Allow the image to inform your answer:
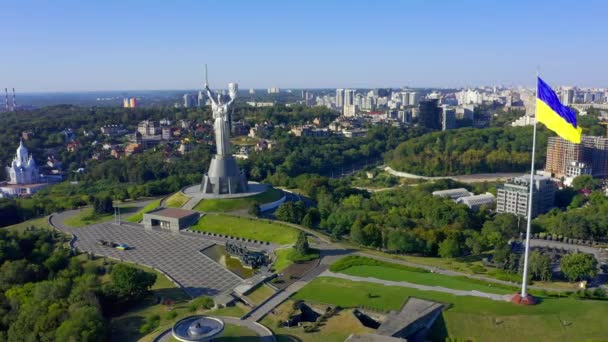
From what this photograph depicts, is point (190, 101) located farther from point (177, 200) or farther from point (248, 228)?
point (248, 228)

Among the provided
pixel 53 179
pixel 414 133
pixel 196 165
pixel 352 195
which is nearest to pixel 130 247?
pixel 352 195

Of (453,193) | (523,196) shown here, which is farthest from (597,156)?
(523,196)

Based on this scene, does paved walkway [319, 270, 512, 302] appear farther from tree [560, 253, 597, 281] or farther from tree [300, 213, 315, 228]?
tree [300, 213, 315, 228]

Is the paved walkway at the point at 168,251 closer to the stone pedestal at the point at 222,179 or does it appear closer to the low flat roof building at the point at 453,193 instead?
the stone pedestal at the point at 222,179

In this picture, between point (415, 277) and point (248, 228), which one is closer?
point (415, 277)

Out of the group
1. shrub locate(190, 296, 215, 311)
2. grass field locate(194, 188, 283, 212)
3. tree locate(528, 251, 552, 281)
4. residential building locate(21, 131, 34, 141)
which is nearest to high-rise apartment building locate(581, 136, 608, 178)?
tree locate(528, 251, 552, 281)
